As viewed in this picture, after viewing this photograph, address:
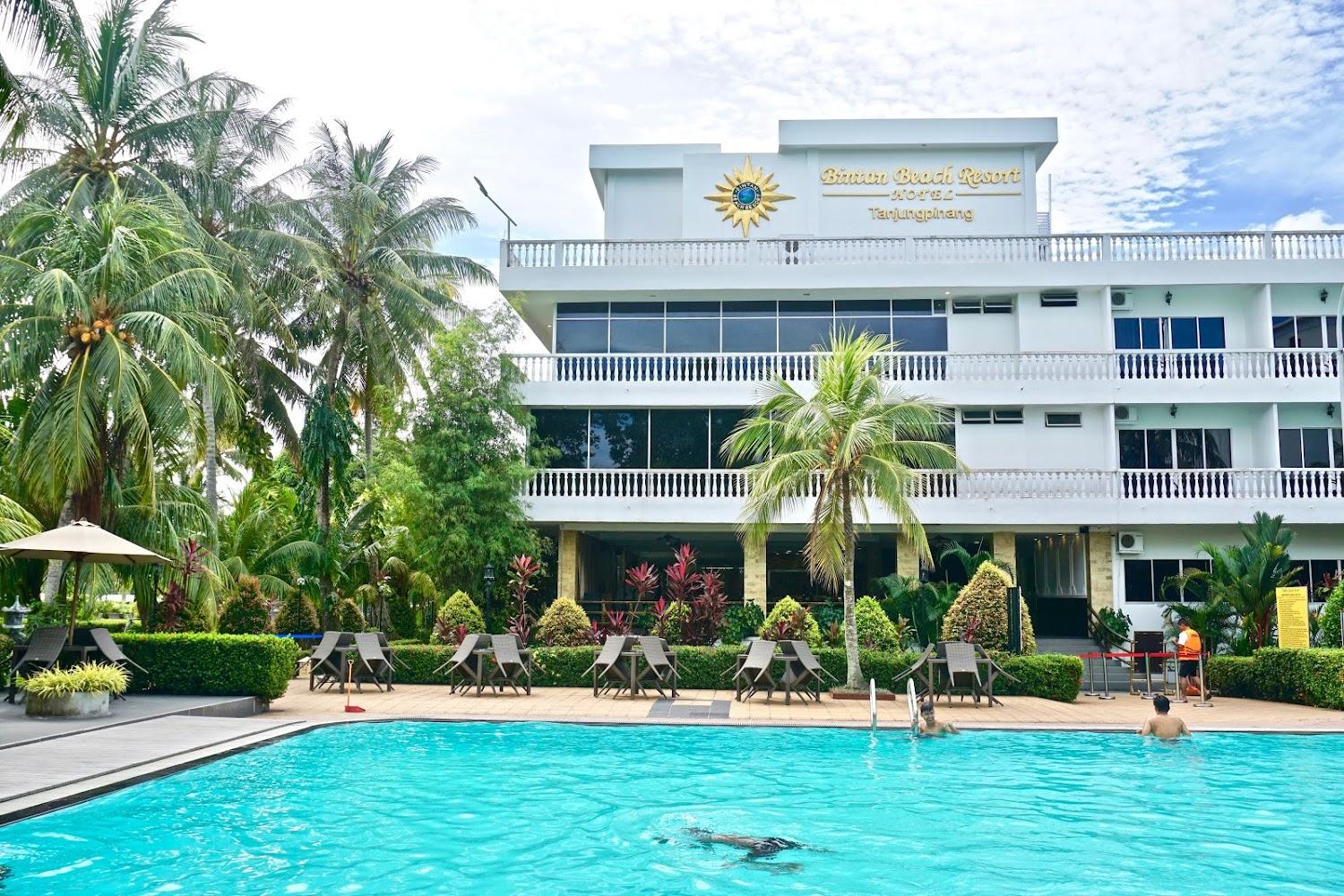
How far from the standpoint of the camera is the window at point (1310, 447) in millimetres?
24688

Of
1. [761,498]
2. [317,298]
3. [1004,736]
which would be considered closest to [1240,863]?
Answer: [1004,736]

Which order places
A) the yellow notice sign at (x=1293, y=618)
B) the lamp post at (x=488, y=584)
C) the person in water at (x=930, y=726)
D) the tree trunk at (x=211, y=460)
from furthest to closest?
1. the lamp post at (x=488, y=584)
2. the tree trunk at (x=211, y=460)
3. the yellow notice sign at (x=1293, y=618)
4. the person in water at (x=930, y=726)

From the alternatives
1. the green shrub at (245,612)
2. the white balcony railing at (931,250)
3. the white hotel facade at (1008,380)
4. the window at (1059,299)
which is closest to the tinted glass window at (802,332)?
the white hotel facade at (1008,380)

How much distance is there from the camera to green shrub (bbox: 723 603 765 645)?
2020 cm

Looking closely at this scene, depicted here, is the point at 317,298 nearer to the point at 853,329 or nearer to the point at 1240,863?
the point at 853,329

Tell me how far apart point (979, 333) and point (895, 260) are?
2.82 meters

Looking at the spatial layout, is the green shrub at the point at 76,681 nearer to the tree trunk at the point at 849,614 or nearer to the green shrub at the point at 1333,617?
the tree trunk at the point at 849,614

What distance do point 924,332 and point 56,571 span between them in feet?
60.9

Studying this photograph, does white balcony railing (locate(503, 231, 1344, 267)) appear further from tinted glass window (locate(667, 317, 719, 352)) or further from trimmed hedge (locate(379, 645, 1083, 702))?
trimmed hedge (locate(379, 645, 1083, 702))

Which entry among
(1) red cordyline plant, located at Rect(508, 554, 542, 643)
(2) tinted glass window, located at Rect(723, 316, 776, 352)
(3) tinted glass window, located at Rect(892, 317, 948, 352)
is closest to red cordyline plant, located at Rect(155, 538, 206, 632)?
(1) red cordyline plant, located at Rect(508, 554, 542, 643)

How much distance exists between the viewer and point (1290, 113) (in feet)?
74.0

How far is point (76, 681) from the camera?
13.0 metres

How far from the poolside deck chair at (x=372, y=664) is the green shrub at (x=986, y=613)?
939 cm

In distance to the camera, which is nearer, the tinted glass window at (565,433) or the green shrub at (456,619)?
the green shrub at (456,619)
